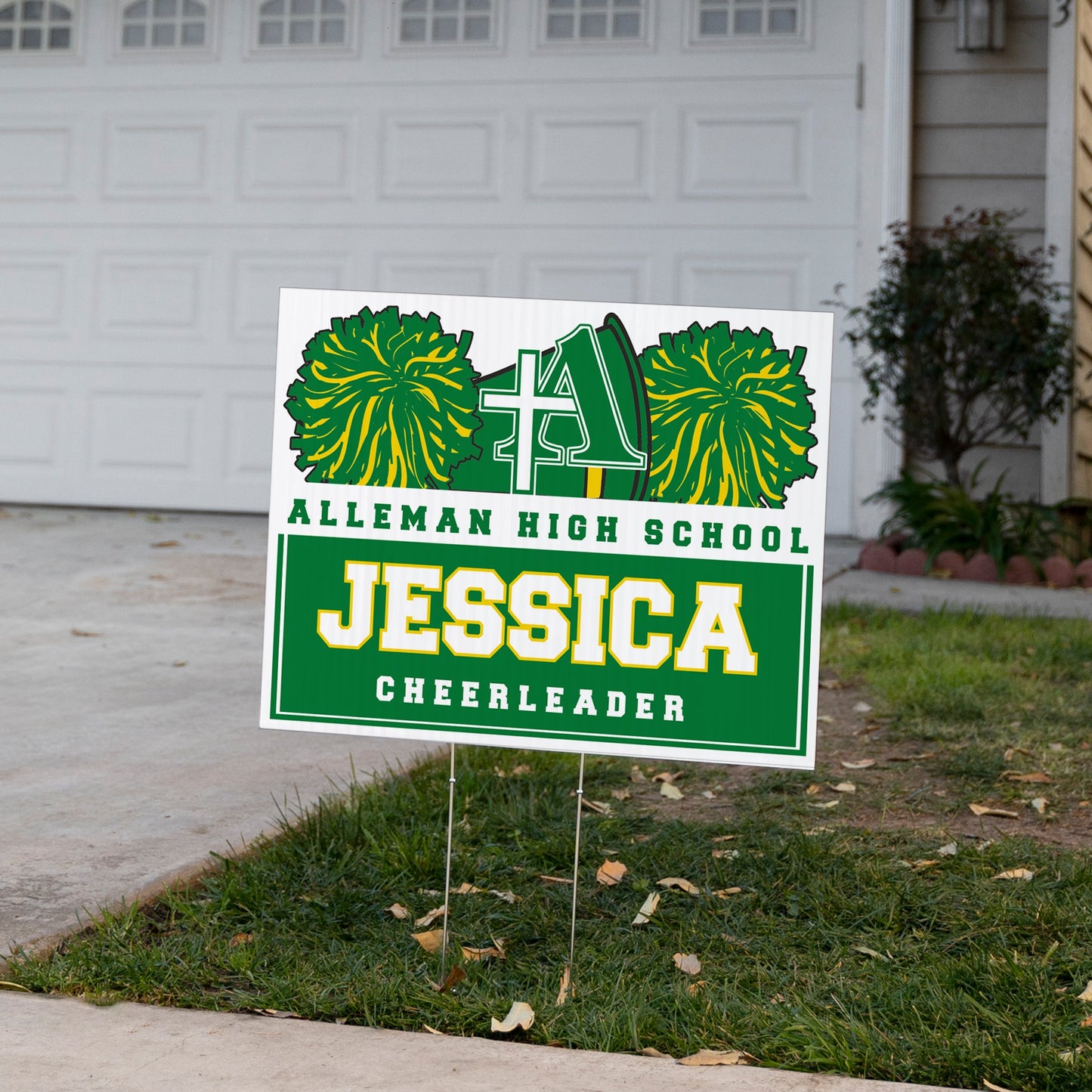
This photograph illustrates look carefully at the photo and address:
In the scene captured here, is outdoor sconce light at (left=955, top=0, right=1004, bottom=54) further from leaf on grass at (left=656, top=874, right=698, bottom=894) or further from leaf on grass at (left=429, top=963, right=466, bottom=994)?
leaf on grass at (left=429, top=963, right=466, bottom=994)

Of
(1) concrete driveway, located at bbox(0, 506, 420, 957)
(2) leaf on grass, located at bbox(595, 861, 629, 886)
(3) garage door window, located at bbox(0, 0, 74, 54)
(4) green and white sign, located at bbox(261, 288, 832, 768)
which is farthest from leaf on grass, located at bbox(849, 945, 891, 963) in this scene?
(3) garage door window, located at bbox(0, 0, 74, 54)

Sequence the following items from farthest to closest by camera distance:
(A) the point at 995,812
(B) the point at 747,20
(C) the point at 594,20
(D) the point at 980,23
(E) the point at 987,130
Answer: (C) the point at 594,20
(B) the point at 747,20
(E) the point at 987,130
(D) the point at 980,23
(A) the point at 995,812

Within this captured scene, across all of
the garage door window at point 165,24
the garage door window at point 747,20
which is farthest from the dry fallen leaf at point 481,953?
the garage door window at point 165,24

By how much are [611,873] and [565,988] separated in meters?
0.53

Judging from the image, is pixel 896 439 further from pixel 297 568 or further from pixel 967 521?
pixel 297 568

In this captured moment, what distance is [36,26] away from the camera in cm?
859

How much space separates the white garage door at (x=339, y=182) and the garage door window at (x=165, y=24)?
0.01m

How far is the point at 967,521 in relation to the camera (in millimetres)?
6520

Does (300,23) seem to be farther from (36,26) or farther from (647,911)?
(647,911)

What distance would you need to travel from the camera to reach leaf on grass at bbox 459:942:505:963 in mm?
2209

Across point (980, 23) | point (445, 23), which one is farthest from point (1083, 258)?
point (445, 23)

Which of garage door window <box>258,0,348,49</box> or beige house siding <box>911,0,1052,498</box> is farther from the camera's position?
garage door window <box>258,0,348,49</box>

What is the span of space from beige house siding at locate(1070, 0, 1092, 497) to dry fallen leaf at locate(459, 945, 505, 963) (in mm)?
5295

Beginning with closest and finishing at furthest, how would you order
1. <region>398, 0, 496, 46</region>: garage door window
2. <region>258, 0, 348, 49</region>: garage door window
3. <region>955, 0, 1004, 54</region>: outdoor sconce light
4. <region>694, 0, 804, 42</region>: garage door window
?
1. <region>955, 0, 1004, 54</region>: outdoor sconce light
2. <region>694, 0, 804, 42</region>: garage door window
3. <region>398, 0, 496, 46</region>: garage door window
4. <region>258, 0, 348, 49</region>: garage door window
